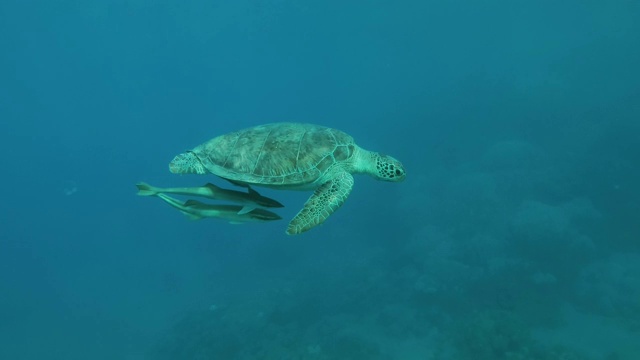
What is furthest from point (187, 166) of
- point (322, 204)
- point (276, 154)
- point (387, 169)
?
point (387, 169)

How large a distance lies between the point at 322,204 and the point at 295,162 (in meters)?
0.71

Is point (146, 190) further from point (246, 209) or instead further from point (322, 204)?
point (322, 204)

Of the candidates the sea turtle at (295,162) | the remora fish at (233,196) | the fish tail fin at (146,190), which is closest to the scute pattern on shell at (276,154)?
the sea turtle at (295,162)

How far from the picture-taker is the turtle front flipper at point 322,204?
4332 millimetres

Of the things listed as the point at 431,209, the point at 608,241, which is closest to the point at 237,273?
the point at 431,209

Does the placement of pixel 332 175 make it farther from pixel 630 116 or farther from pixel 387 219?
pixel 630 116

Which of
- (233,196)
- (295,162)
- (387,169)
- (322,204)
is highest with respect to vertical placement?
(387,169)

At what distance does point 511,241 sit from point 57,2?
48.6 meters

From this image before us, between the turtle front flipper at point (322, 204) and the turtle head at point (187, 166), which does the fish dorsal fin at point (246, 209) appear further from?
the turtle head at point (187, 166)

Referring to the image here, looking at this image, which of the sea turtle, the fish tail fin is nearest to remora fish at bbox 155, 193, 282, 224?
the fish tail fin

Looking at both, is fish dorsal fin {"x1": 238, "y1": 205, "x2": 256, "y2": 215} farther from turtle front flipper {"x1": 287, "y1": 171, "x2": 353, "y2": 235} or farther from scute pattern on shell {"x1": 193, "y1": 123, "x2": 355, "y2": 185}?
turtle front flipper {"x1": 287, "y1": 171, "x2": 353, "y2": 235}

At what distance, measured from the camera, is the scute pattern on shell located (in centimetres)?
491

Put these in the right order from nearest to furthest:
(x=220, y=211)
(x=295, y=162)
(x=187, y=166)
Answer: (x=295, y=162) < (x=220, y=211) < (x=187, y=166)

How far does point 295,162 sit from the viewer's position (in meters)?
4.97
